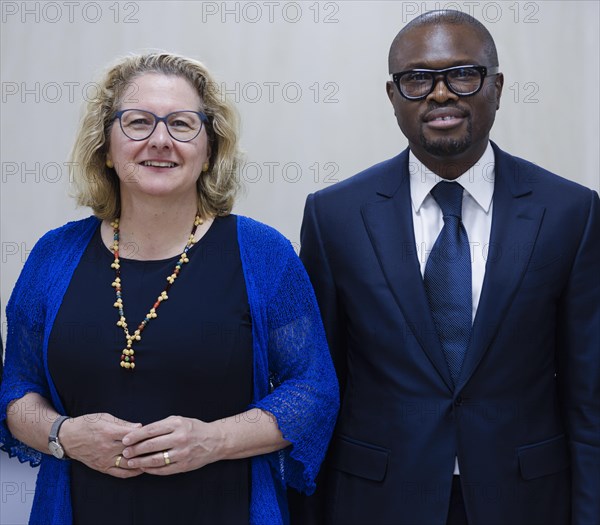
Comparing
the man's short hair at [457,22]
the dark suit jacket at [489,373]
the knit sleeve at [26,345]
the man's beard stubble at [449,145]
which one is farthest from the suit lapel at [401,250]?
the knit sleeve at [26,345]

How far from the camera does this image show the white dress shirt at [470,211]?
162 centimetres

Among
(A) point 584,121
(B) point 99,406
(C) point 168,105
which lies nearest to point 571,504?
(B) point 99,406

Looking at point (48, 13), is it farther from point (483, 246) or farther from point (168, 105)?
point (483, 246)

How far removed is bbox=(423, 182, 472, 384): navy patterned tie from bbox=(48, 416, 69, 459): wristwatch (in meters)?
0.74

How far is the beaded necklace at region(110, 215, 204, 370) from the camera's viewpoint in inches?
61.7

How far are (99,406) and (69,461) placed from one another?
5.4 inches

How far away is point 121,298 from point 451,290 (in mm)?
639

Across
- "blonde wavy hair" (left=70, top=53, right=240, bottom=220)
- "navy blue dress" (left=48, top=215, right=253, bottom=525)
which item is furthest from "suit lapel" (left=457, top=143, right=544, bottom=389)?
"blonde wavy hair" (left=70, top=53, right=240, bottom=220)

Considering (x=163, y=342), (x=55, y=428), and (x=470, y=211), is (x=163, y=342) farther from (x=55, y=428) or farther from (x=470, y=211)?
(x=470, y=211)

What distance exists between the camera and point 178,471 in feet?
4.96

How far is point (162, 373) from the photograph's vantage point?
156 centimetres

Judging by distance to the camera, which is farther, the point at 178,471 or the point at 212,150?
the point at 212,150

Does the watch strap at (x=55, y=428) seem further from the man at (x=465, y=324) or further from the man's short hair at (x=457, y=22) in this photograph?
the man's short hair at (x=457, y=22)

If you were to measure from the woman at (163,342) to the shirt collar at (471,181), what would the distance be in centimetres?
28
